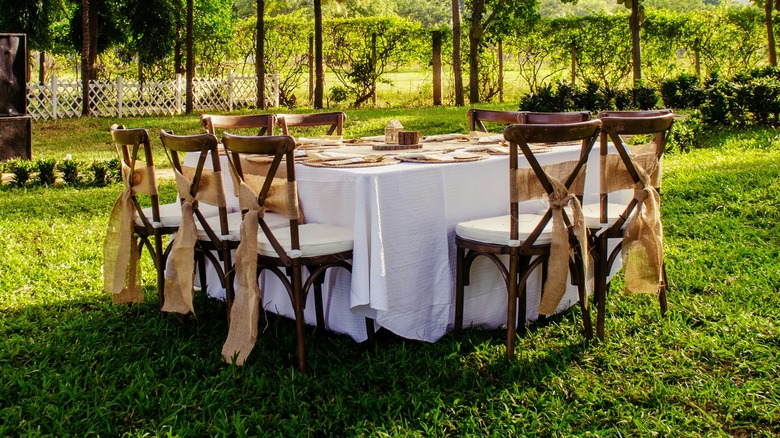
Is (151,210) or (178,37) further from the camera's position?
(178,37)

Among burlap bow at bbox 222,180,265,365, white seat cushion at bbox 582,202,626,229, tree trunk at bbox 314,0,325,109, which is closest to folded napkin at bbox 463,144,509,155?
white seat cushion at bbox 582,202,626,229

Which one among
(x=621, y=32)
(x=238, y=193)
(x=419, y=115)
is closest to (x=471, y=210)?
(x=238, y=193)

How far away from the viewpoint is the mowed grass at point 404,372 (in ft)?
8.71

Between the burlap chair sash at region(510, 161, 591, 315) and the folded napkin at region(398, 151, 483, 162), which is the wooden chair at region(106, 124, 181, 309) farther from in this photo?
the burlap chair sash at region(510, 161, 591, 315)

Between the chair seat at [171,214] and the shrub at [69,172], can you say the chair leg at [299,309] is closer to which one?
the chair seat at [171,214]

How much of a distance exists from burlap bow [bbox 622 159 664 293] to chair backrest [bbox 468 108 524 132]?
1460 mm

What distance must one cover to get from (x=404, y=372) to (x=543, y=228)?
2.65 ft

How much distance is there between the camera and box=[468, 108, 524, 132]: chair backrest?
Result: 4.80m

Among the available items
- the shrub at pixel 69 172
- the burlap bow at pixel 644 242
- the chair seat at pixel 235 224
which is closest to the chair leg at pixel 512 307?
the burlap bow at pixel 644 242

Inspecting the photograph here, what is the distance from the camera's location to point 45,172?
298 inches

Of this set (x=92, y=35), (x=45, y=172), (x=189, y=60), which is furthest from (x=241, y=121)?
(x=92, y=35)

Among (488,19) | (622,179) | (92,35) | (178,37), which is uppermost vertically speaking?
(488,19)

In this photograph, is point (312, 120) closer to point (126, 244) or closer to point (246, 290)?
point (126, 244)

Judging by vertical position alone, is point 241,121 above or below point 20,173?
above
